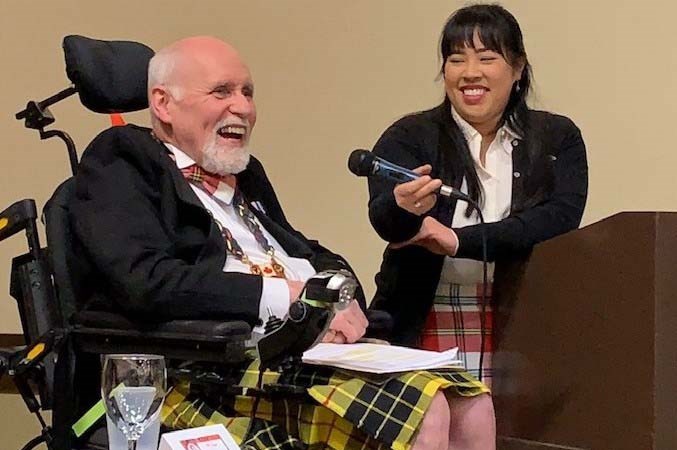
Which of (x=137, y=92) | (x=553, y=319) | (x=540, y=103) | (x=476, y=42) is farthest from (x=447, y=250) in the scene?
(x=540, y=103)

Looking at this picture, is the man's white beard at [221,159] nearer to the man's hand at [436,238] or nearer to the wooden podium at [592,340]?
the man's hand at [436,238]

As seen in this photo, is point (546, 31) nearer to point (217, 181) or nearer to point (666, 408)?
point (217, 181)

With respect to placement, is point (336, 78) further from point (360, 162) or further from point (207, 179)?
point (360, 162)

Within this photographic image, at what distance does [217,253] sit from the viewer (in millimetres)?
1912

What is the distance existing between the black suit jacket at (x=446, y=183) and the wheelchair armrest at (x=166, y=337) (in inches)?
22.6

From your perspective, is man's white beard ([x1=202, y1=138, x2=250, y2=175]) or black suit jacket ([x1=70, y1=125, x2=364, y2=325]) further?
man's white beard ([x1=202, y1=138, x2=250, y2=175])

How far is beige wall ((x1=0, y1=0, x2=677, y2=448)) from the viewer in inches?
120

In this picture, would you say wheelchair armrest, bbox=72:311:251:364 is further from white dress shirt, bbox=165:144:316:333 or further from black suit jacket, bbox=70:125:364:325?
white dress shirt, bbox=165:144:316:333

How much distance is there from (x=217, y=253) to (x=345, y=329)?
0.89 feet

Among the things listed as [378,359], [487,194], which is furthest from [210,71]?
[378,359]

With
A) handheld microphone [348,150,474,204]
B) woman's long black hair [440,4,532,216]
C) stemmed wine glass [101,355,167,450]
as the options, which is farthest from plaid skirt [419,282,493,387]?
stemmed wine glass [101,355,167,450]

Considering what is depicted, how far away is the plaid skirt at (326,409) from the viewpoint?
1.54m

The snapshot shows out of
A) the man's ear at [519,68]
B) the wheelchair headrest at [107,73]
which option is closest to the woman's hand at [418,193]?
the man's ear at [519,68]

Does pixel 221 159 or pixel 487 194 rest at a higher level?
pixel 221 159
